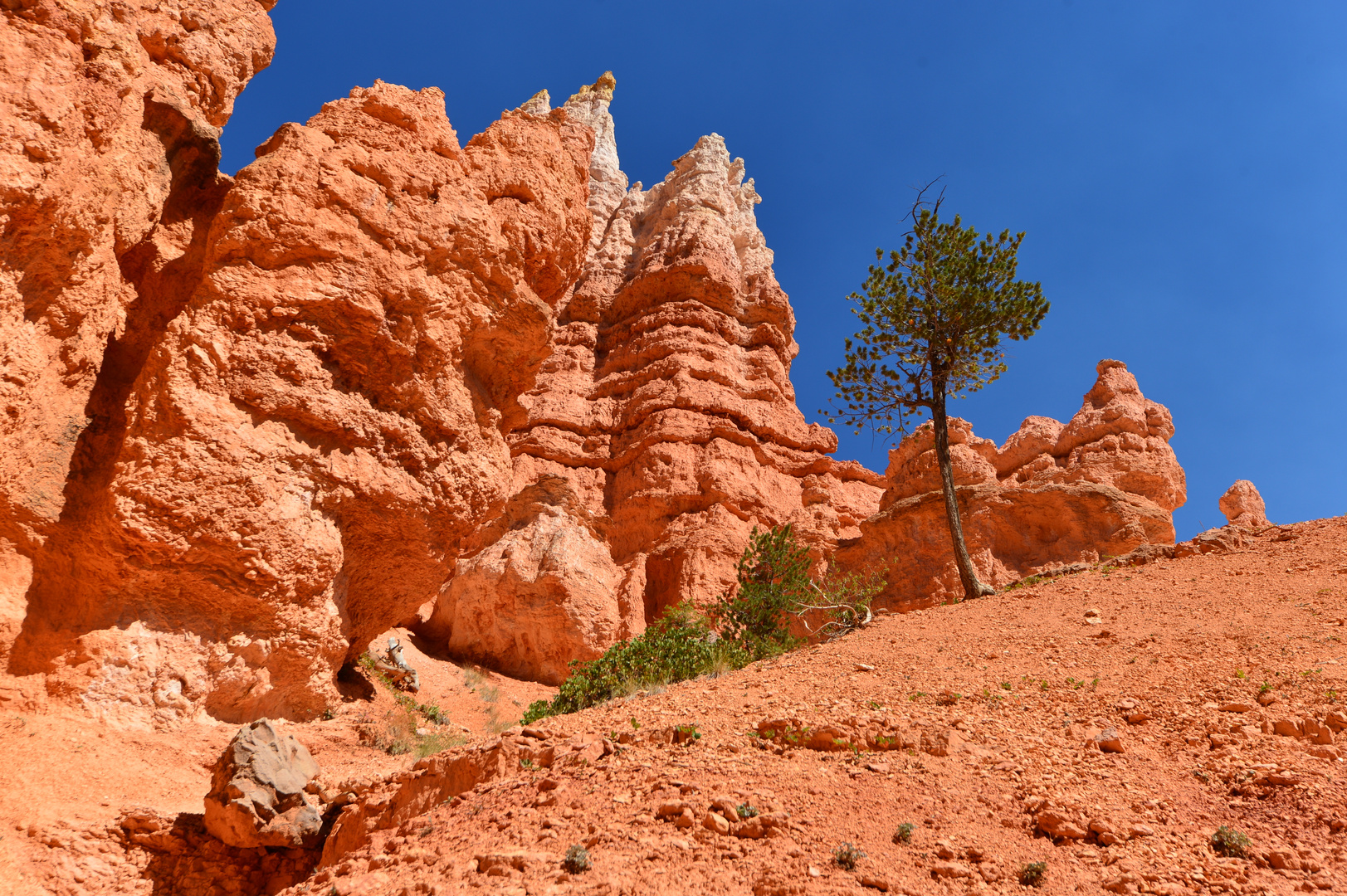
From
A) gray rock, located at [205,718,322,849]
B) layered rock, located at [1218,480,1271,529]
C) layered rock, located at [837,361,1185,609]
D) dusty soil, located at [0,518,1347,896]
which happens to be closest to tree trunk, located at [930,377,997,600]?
layered rock, located at [837,361,1185,609]

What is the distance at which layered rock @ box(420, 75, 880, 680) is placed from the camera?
21688 millimetres

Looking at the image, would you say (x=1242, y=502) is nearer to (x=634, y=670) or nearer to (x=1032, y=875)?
(x=634, y=670)

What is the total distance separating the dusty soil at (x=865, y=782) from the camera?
4.93 metres

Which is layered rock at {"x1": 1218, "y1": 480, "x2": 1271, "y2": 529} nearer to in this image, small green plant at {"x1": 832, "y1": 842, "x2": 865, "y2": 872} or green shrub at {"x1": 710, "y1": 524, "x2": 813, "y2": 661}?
green shrub at {"x1": 710, "y1": 524, "x2": 813, "y2": 661}

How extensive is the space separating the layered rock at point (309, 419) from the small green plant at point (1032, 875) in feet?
27.7

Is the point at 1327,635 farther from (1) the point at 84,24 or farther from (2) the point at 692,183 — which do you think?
(2) the point at 692,183

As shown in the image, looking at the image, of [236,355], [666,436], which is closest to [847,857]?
[236,355]

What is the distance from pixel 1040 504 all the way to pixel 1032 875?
16958 millimetres

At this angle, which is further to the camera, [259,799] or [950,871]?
[259,799]

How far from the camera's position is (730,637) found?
1448 cm

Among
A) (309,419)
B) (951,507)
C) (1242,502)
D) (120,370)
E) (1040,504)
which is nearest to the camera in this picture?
(120,370)

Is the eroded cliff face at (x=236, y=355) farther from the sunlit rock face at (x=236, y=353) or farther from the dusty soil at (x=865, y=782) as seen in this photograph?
the dusty soil at (x=865, y=782)

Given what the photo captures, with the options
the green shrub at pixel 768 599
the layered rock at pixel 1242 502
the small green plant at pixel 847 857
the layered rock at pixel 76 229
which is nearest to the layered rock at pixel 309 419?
the layered rock at pixel 76 229

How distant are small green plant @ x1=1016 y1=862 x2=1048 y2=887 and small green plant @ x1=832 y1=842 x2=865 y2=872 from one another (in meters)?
0.98
